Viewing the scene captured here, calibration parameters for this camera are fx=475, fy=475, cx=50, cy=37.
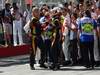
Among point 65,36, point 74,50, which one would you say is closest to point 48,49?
point 65,36

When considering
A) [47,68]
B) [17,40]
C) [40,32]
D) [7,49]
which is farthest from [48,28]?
[17,40]

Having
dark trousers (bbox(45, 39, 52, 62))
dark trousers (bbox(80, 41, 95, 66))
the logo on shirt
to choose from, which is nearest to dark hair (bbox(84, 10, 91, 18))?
the logo on shirt

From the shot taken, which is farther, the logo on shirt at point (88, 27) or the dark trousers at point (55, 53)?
the dark trousers at point (55, 53)

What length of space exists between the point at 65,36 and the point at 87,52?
119cm

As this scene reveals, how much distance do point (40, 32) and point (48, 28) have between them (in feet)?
1.00

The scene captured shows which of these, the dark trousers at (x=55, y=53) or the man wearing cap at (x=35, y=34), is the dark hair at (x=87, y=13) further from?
the man wearing cap at (x=35, y=34)

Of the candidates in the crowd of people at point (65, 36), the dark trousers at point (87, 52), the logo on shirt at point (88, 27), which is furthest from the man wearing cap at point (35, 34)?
the logo on shirt at point (88, 27)

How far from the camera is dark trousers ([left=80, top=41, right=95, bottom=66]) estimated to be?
1516 cm

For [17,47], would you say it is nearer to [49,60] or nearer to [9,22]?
[9,22]

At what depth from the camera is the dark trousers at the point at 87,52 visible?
15156mm

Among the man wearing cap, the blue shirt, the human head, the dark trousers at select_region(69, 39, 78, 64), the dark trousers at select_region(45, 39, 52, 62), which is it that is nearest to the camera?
the blue shirt

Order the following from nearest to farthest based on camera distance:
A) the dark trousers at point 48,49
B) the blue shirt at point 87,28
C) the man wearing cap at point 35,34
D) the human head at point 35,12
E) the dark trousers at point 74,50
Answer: the blue shirt at point 87,28 → the human head at point 35,12 → the man wearing cap at point 35,34 → the dark trousers at point 48,49 → the dark trousers at point 74,50

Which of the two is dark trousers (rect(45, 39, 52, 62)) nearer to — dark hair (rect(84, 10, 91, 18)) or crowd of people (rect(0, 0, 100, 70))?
crowd of people (rect(0, 0, 100, 70))

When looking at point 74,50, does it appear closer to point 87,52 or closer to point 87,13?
point 87,52
